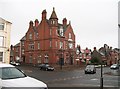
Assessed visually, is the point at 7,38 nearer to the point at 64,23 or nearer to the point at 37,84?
the point at 64,23

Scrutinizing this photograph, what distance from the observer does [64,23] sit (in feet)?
253

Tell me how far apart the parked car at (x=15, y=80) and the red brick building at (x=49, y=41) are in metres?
56.8

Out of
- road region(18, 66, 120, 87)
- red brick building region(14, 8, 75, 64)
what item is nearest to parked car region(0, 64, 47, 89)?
road region(18, 66, 120, 87)

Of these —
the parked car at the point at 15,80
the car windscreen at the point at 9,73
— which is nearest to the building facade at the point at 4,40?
the car windscreen at the point at 9,73

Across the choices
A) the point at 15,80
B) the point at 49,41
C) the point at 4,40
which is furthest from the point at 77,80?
the point at 49,41

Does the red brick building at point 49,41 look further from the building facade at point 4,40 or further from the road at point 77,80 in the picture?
the road at point 77,80

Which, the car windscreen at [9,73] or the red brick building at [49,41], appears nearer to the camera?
the car windscreen at [9,73]

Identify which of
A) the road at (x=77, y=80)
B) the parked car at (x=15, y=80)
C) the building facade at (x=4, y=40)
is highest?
the building facade at (x=4, y=40)

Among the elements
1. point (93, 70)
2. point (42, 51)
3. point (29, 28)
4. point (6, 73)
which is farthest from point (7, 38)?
point (6, 73)

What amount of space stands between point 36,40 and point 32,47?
2946 millimetres

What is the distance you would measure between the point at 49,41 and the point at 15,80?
2368 inches

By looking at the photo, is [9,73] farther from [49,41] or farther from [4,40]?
[49,41]

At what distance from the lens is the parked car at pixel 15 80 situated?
8219 mm

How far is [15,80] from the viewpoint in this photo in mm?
8586
